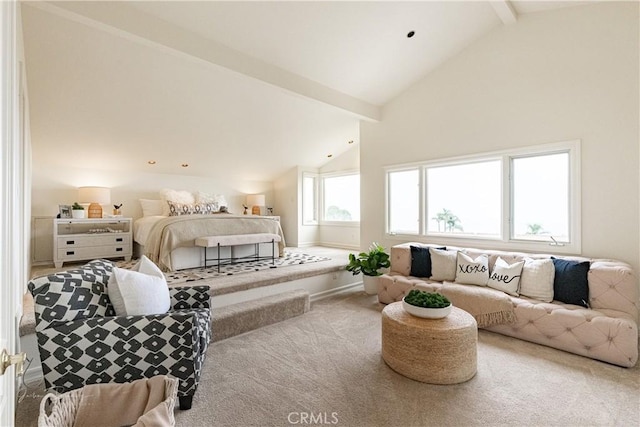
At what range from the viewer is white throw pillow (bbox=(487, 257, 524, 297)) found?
10.1 ft

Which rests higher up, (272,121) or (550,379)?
(272,121)

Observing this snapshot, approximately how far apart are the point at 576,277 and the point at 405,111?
314 cm

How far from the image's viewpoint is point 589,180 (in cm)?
326

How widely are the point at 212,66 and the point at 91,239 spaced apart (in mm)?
3345

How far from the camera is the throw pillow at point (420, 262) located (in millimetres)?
3783

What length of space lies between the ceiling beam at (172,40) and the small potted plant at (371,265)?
2200 mm

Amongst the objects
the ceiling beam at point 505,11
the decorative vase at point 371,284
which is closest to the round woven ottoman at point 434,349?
the decorative vase at point 371,284

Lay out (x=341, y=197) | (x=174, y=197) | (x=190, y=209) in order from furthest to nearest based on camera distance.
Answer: (x=341, y=197), (x=174, y=197), (x=190, y=209)

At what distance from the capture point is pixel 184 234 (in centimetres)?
415

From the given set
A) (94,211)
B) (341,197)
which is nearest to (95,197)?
(94,211)

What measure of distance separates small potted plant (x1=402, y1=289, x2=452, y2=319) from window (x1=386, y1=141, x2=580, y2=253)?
6.78 feet

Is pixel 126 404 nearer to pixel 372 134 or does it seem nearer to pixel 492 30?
pixel 372 134

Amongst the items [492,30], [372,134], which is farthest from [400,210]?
[492,30]

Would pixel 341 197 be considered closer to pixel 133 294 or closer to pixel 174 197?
pixel 174 197
